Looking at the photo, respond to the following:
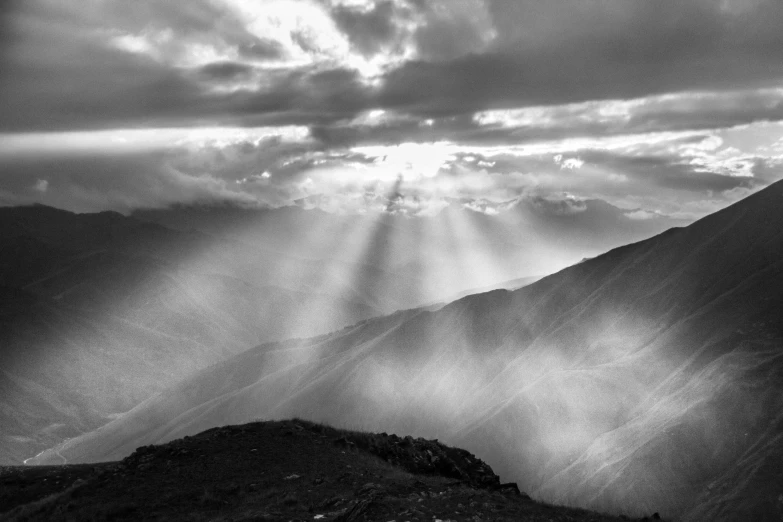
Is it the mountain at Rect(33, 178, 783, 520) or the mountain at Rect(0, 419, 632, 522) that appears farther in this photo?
the mountain at Rect(33, 178, 783, 520)

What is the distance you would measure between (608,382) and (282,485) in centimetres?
8049

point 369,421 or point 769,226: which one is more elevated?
point 769,226

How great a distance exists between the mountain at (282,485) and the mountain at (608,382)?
37347mm

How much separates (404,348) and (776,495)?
328 feet

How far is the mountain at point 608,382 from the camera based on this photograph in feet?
228

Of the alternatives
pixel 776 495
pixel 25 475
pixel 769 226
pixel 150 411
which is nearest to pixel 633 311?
pixel 769 226

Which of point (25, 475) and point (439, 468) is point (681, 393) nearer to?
point (439, 468)

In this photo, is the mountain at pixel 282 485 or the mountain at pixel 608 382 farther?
the mountain at pixel 608 382

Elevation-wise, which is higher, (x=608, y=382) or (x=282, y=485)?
(x=282, y=485)

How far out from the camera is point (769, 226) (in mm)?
109938

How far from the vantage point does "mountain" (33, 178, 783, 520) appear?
69375 millimetres

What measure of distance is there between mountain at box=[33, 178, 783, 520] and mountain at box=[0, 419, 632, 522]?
123 ft

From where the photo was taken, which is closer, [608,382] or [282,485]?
[282,485]

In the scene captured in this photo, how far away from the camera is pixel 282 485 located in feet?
85.4
